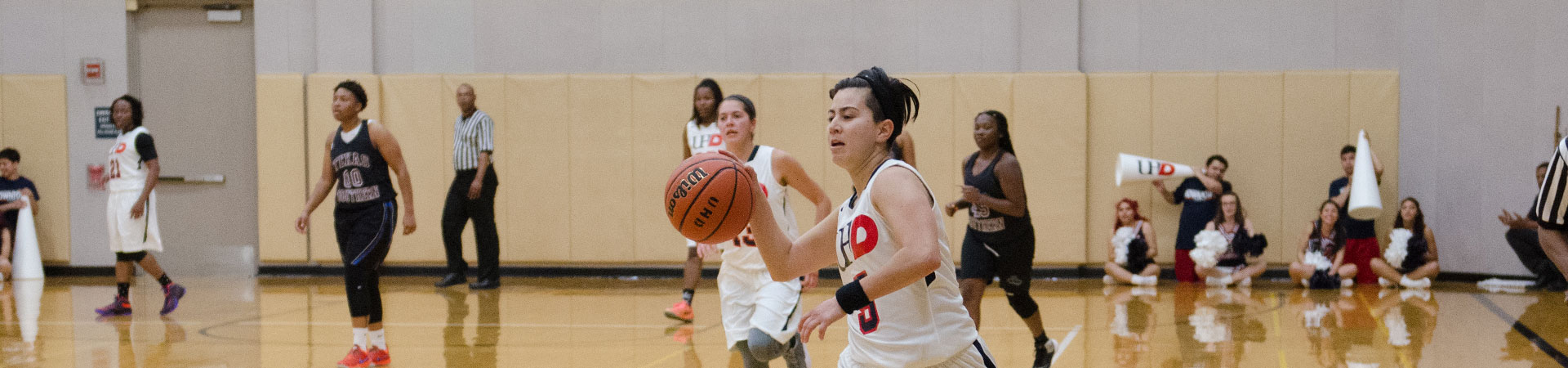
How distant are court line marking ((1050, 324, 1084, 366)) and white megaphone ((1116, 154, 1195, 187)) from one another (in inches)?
124

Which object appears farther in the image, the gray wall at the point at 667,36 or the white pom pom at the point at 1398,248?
the gray wall at the point at 667,36

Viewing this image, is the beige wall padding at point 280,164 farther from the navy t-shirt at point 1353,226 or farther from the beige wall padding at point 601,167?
the navy t-shirt at point 1353,226

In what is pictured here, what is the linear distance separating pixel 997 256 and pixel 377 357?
322 cm

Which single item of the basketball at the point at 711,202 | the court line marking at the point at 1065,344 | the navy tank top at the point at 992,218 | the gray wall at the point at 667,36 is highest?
the gray wall at the point at 667,36

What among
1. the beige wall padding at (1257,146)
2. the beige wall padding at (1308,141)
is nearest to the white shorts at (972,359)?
the beige wall padding at (1257,146)

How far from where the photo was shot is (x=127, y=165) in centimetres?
832

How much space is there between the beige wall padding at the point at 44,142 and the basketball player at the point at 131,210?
12.8 ft

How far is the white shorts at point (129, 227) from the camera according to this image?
8211 millimetres

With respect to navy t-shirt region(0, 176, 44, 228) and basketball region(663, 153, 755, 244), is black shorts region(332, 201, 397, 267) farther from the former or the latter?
navy t-shirt region(0, 176, 44, 228)

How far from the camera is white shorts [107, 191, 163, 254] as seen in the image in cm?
821

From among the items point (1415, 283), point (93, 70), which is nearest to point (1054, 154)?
point (1415, 283)

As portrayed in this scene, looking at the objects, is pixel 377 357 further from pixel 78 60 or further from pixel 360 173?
pixel 78 60

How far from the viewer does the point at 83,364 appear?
6.03 metres

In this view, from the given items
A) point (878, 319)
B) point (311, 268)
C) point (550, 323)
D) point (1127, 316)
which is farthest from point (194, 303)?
point (878, 319)
